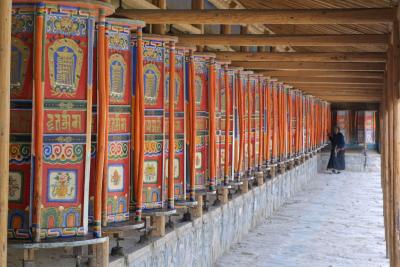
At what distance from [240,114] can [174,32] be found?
7.18 feet

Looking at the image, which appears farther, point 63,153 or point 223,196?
point 223,196

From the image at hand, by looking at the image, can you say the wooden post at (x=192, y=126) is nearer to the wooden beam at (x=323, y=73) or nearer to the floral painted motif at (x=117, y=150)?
the floral painted motif at (x=117, y=150)

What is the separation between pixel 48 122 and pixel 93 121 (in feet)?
1.32

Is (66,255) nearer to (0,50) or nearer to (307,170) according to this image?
(0,50)

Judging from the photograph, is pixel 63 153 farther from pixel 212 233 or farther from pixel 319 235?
pixel 319 235

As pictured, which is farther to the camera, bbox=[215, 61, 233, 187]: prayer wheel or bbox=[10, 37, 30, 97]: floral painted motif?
bbox=[215, 61, 233, 187]: prayer wheel

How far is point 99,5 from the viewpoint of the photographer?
4.39 m

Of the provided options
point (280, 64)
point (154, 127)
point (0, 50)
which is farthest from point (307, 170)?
point (0, 50)

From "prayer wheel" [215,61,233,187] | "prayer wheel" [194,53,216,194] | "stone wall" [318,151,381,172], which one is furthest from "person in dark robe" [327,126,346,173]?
"prayer wheel" [194,53,216,194]

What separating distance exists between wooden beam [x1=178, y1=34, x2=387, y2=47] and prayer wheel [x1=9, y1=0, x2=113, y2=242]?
117 inches

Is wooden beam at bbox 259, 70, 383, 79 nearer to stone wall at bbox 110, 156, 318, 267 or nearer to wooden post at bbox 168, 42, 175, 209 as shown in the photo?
stone wall at bbox 110, 156, 318, 267

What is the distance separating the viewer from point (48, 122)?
4.20 metres

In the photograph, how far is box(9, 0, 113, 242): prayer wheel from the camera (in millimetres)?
4156

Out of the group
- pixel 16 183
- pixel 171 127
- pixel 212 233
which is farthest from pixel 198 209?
pixel 16 183
